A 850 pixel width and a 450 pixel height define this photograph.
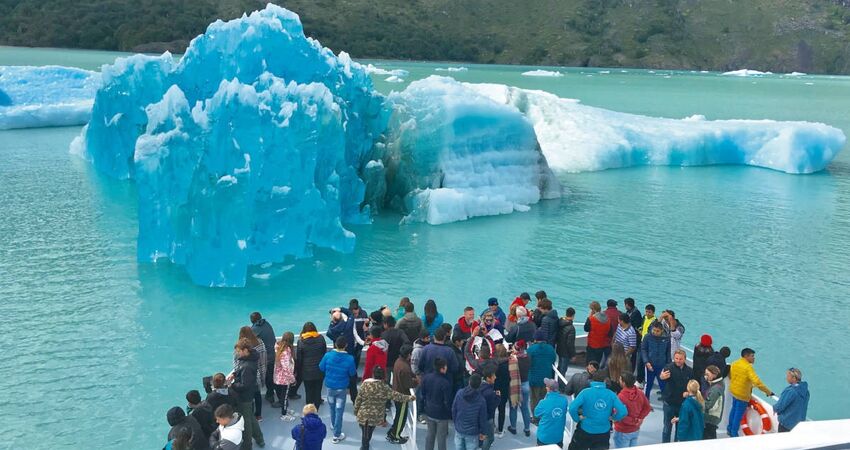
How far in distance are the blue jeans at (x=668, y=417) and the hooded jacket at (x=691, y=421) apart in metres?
0.46

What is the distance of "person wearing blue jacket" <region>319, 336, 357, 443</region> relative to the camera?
7086 mm

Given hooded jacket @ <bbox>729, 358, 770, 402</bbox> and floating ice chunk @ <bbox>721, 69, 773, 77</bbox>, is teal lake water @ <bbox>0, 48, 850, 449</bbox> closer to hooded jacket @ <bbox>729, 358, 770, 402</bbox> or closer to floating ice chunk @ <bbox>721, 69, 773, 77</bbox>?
hooded jacket @ <bbox>729, 358, 770, 402</bbox>

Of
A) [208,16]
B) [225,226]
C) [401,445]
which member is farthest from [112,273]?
[208,16]

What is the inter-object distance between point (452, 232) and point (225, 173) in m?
6.18

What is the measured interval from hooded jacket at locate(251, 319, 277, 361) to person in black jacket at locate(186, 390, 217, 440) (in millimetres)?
1585

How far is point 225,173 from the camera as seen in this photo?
1460 cm

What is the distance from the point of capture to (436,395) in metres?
6.67

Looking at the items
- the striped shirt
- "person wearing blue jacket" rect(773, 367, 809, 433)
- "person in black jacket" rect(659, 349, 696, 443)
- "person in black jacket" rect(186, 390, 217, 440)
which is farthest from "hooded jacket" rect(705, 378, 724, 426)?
"person in black jacket" rect(186, 390, 217, 440)

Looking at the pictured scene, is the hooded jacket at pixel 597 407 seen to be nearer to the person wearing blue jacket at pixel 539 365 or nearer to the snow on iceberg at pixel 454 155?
the person wearing blue jacket at pixel 539 365

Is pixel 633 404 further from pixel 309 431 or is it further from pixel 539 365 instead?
pixel 309 431

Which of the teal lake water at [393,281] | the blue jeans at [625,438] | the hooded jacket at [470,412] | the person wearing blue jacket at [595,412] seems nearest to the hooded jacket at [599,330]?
the blue jeans at [625,438]

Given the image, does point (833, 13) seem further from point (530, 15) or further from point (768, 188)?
point (768, 188)

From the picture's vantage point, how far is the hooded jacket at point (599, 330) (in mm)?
8461

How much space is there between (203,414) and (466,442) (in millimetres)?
2285
